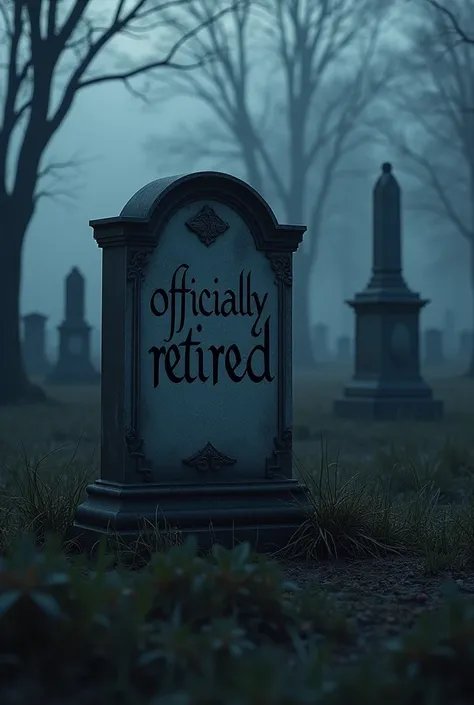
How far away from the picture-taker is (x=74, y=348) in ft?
94.5

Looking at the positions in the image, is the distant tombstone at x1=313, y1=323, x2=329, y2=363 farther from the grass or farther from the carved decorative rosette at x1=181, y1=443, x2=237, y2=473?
the carved decorative rosette at x1=181, y1=443, x2=237, y2=473

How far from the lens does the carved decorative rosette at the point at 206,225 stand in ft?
19.3

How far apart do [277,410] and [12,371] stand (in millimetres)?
12778

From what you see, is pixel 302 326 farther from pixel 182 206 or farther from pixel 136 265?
pixel 136 265

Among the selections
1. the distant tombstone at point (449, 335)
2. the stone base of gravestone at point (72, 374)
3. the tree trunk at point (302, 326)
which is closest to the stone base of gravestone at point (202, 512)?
the stone base of gravestone at point (72, 374)

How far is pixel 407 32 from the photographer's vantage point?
117 feet

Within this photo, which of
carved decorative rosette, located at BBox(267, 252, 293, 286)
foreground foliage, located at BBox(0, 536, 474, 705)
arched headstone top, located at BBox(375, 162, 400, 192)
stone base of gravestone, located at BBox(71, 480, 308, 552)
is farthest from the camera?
arched headstone top, located at BBox(375, 162, 400, 192)

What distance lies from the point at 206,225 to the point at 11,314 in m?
13.0

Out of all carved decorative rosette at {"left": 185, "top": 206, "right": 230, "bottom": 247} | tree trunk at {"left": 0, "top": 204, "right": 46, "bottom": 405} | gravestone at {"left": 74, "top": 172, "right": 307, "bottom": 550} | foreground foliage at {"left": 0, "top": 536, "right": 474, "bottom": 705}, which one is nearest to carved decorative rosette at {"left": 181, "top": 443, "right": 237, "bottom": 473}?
gravestone at {"left": 74, "top": 172, "right": 307, "bottom": 550}

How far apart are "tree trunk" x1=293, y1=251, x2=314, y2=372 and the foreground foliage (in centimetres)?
3616

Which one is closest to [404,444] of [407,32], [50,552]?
[50,552]

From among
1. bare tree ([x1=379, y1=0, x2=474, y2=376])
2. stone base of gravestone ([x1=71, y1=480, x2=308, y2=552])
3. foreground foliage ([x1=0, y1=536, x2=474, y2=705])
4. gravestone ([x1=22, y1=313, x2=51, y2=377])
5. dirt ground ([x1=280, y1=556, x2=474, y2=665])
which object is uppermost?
bare tree ([x1=379, y1=0, x2=474, y2=376])

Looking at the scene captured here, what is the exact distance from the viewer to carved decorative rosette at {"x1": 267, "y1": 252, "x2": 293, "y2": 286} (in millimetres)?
6066

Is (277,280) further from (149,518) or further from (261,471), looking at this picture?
(149,518)
